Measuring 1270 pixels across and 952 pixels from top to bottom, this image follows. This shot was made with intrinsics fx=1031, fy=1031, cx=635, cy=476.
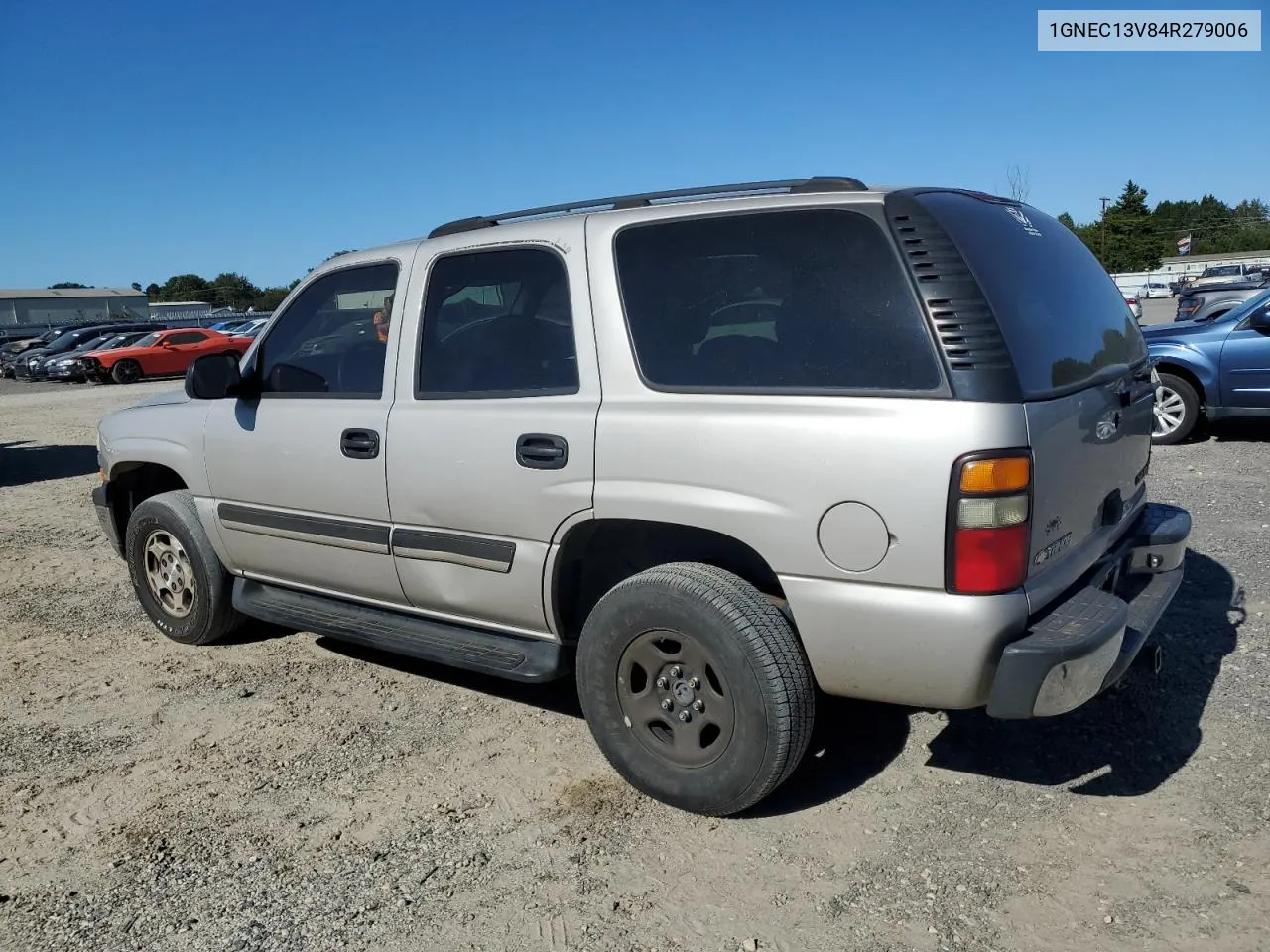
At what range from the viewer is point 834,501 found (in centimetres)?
293

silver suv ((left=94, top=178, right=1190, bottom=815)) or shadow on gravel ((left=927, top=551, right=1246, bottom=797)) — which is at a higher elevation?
silver suv ((left=94, top=178, right=1190, bottom=815))

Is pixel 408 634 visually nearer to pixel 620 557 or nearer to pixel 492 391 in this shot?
pixel 620 557

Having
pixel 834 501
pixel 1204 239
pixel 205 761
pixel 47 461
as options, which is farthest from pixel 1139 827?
pixel 1204 239

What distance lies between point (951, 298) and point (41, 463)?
12.3 meters

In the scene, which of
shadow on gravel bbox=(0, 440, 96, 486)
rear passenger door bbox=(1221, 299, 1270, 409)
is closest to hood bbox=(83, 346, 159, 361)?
shadow on gravel bbox=(0, 440, 96, 486)

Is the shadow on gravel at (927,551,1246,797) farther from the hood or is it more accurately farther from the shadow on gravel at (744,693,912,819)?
the hood

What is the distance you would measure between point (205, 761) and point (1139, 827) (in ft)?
10.8

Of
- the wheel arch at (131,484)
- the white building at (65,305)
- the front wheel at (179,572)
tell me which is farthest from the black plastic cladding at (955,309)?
the white building at (65,305)

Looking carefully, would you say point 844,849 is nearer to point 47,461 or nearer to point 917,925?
point 917,925

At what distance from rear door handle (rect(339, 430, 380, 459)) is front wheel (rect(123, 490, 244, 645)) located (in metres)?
1.23

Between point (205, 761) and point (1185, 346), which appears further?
point (1185, 346)

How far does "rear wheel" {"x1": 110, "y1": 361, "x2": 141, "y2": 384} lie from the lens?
27781mm

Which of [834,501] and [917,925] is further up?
[834,501]

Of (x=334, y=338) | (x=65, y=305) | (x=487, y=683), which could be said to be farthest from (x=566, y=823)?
(x=65, y=305)
